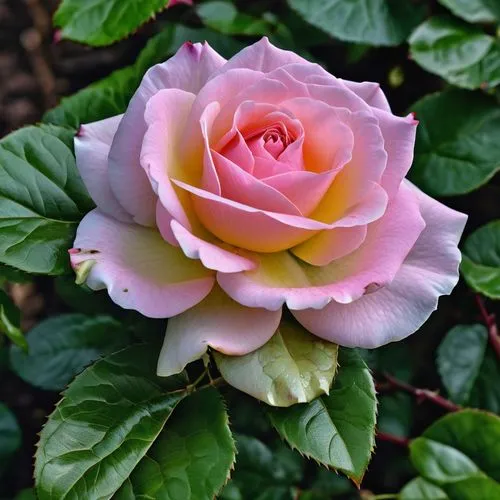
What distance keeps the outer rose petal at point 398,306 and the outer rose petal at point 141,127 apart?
142 mm

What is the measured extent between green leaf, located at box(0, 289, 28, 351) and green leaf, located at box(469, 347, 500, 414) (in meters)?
0.52

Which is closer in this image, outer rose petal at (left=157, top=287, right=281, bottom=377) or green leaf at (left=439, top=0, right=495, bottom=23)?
outer rose petal at (left=157, top=287, right=281, bottom=377)

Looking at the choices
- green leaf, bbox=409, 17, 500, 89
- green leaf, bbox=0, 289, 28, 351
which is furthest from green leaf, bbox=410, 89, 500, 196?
green leaf, bbox=0, 289, 28, 351

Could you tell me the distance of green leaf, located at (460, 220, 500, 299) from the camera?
0.79 meters

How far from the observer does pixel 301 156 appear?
54 centimetres

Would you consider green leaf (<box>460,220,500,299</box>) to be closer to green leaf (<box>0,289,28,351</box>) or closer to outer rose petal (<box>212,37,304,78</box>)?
outer rose petal (<box>212,37,304,78</box>)

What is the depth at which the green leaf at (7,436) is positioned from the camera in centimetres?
94

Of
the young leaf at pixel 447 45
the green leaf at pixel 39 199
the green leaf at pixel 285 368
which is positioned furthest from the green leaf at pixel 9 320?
the young leaf at pixel 447 45

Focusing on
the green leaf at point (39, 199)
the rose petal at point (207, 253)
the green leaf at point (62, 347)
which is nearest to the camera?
the rose petal at point (207, 253)

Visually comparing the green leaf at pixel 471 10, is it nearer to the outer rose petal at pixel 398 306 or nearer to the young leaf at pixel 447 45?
the young leaf at pixel 447 45

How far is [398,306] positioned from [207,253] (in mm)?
149

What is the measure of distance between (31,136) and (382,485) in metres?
0.67

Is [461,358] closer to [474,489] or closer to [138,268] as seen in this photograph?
[474,489]

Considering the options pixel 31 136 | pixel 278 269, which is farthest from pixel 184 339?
pixel 31 136
